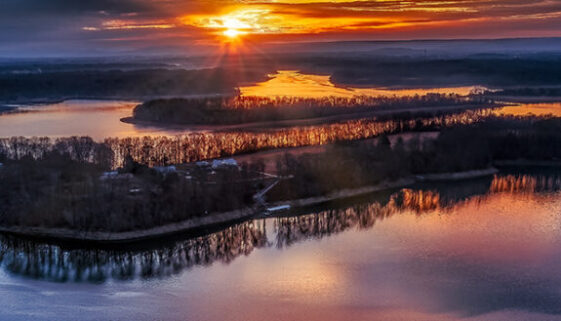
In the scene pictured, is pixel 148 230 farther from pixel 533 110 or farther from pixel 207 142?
pixel 533 110

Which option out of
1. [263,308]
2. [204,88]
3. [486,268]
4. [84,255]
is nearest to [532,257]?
[486,268]

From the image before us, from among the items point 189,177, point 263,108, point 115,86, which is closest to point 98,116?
point 263,108

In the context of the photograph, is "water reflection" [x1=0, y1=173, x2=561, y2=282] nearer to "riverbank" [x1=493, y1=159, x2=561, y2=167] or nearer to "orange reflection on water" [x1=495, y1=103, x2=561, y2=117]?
"riverbank" [x1=493, y1=159, x2=561, y2=167]

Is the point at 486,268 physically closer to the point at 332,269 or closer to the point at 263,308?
the point at 332,269

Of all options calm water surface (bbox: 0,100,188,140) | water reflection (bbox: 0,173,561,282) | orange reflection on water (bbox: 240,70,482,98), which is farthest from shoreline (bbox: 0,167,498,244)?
orange reflection on water (bbox: 240,70,482,98)

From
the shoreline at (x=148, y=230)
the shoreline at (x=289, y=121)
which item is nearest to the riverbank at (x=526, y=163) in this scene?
the shoreline at (x=148, y=230)

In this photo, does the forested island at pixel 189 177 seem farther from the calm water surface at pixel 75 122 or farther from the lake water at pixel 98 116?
the lake water at pixel 98 116
